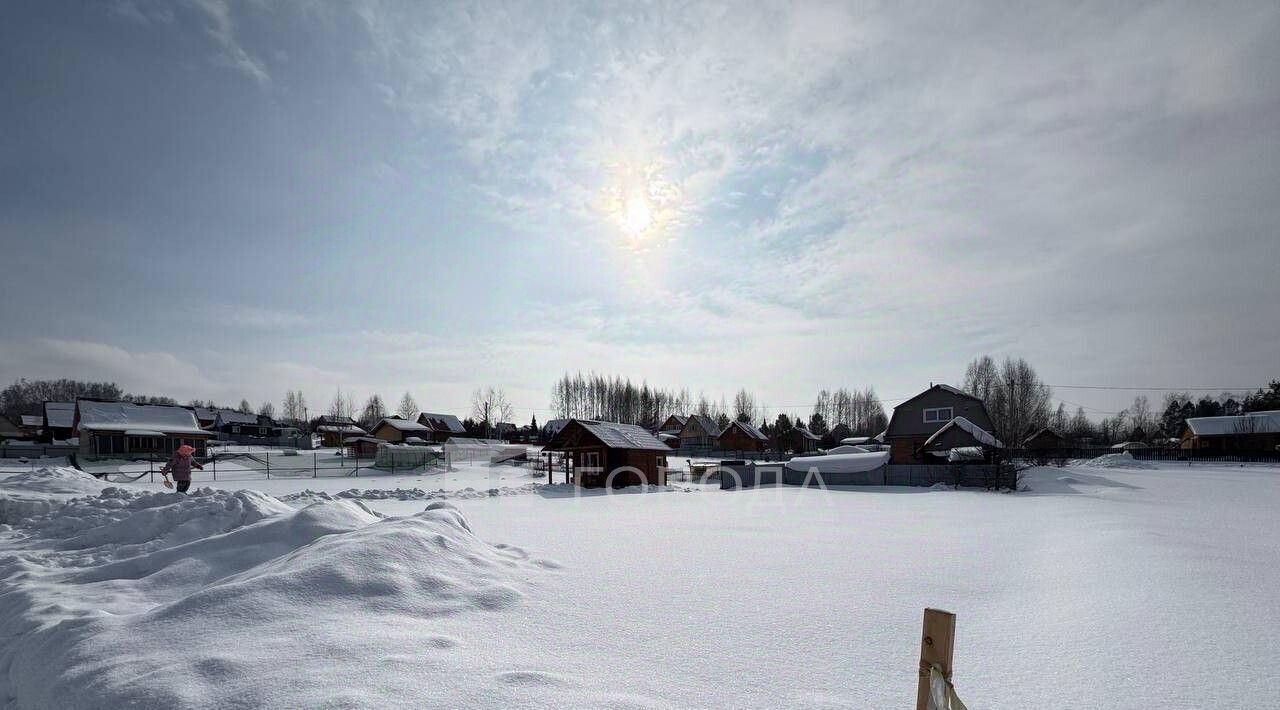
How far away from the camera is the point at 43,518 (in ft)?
40.2

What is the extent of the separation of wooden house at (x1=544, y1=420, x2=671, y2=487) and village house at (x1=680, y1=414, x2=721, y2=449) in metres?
48.1

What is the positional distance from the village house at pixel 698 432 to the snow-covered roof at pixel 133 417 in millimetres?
53152

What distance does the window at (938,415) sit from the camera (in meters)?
40.0

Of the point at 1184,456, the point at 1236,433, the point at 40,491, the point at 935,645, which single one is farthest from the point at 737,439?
the point at 935,645

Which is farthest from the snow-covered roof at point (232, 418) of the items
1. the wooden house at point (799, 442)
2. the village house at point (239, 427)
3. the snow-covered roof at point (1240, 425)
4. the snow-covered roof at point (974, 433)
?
the snow-covered roof at point (1240, 425)

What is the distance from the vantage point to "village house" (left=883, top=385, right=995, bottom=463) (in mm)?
39719

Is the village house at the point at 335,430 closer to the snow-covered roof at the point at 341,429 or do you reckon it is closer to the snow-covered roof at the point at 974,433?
the snow-covered roof at the point at 341,429

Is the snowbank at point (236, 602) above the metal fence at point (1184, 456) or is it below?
above

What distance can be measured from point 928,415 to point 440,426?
2385 inches

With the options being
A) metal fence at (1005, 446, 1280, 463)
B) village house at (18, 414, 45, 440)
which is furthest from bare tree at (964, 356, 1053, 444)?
village house at (18, 414, 45, 440)

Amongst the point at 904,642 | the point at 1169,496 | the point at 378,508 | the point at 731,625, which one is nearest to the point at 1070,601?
the point at 904,642

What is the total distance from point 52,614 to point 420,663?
4283 mm

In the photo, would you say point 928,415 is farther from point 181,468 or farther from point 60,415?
→ point 60,415

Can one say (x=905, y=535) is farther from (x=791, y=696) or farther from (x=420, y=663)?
(x=420, y=663)
